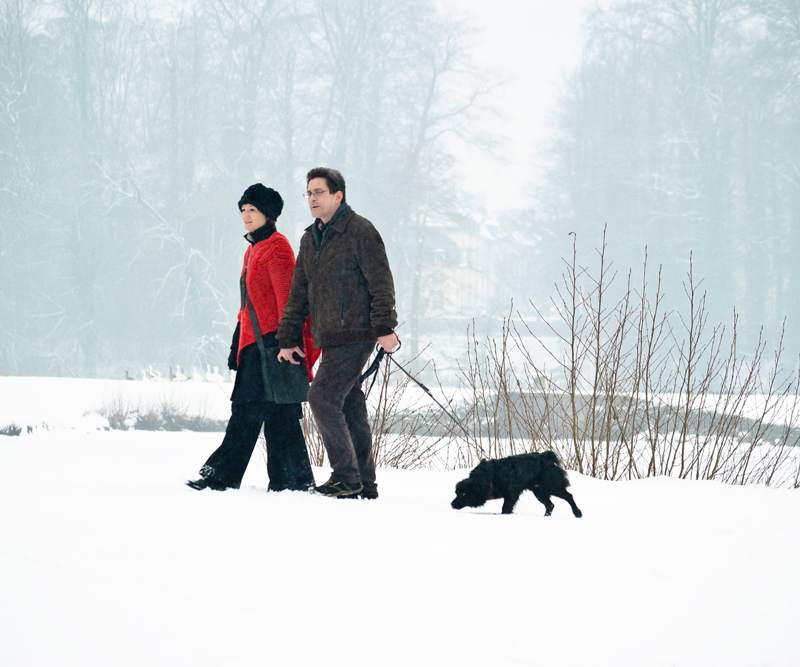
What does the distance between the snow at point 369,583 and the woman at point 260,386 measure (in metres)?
0.24

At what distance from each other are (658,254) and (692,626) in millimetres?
27993

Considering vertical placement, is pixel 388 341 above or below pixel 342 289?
below

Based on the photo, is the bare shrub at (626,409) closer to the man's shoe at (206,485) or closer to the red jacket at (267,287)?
the red jacket at (267,287)

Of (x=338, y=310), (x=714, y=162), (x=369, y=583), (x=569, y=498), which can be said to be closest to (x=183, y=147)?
(x=714, y=162)

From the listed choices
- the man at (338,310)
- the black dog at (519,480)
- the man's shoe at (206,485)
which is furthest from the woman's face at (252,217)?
the black dog at (519,480)

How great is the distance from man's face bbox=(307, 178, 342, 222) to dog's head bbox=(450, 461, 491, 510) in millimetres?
1330

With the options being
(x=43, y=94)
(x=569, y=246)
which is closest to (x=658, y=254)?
(x=569, y=246)

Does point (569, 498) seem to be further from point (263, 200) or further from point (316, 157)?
point (316, 157)

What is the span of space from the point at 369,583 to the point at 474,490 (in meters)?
1.27

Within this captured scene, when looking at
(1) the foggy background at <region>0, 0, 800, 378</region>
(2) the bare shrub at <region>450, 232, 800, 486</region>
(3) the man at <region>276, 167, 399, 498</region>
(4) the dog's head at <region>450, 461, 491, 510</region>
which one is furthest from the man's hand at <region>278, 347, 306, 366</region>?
(1) the foggy background at <region>0, 0, 800, 378</region>

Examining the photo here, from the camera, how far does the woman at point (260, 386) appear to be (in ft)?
11.1

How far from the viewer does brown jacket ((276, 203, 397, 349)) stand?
3.21 meters

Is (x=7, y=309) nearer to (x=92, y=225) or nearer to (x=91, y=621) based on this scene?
(x=92, y=225)

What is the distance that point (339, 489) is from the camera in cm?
325
